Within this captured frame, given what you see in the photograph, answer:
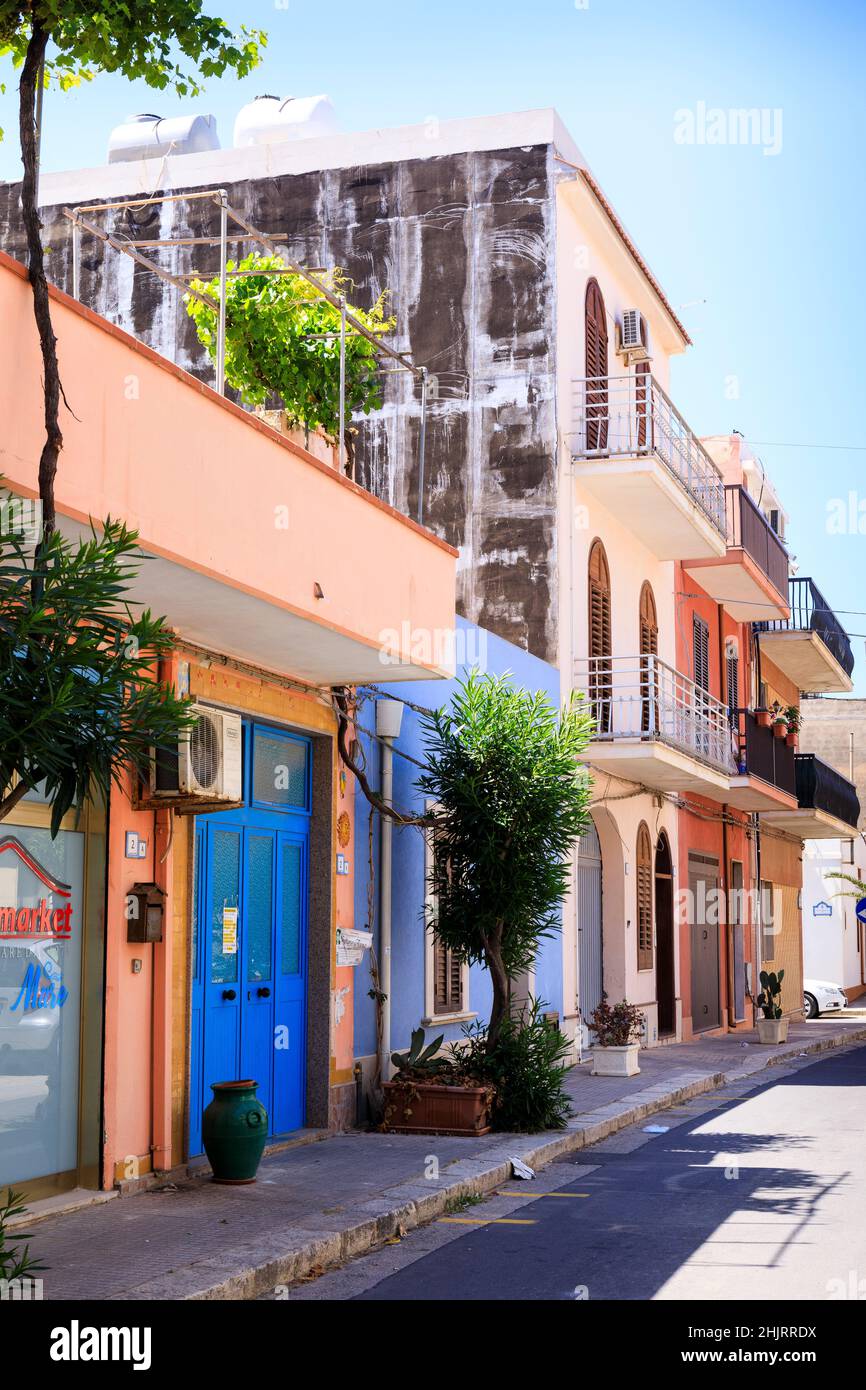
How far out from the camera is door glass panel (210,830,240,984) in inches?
446

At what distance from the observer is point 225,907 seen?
1153 cm

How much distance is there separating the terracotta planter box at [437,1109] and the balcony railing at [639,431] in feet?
28.1

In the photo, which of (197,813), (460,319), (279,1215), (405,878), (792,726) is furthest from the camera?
(792,726)

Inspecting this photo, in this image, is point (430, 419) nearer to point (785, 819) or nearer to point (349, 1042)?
point (349, 1042)

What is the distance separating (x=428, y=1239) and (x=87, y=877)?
3.05 metres

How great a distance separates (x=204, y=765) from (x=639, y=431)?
40.0 ft

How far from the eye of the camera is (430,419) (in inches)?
754

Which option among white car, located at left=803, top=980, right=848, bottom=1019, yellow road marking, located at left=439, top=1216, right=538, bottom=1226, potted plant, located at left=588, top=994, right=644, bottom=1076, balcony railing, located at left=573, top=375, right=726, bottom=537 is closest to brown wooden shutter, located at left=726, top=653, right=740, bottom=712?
balcony railing, located at left=573, top=375, right=726, bottom=537

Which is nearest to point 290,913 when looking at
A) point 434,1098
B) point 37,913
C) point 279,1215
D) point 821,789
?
point 434,1098

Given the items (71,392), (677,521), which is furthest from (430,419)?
(71,392)

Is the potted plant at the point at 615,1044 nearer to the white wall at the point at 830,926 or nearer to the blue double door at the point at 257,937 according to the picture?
the blue double door at the point at 257,937

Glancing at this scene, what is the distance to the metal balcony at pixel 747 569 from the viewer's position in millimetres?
25062

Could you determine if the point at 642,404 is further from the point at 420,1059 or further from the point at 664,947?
the point at 420,1059
